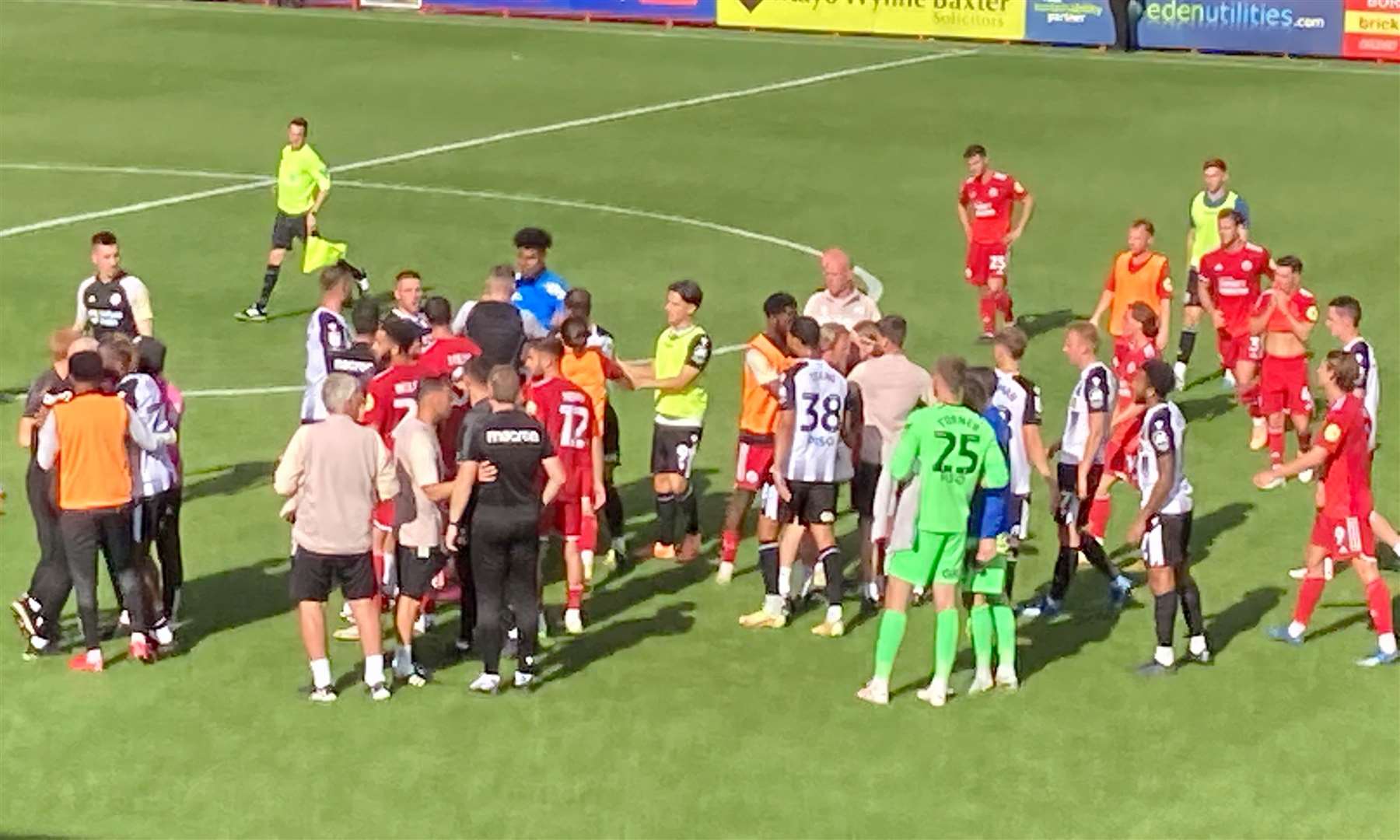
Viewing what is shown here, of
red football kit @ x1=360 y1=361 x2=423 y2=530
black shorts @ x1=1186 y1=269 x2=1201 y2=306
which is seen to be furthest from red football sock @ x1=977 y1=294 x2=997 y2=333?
red football kit @ x1=360 y1=361 x2=423 y2=530

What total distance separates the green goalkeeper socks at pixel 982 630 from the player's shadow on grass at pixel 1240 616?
77.0 inches

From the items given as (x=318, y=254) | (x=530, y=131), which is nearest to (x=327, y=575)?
(x=318, y=254)

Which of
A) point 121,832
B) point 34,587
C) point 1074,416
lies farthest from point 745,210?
point 121,832

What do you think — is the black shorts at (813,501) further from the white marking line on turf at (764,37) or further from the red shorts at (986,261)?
the white marking line on turf at (764,37)

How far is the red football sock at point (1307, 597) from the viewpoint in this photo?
52.0 ft

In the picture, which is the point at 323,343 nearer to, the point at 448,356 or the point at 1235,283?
the point at 448,356

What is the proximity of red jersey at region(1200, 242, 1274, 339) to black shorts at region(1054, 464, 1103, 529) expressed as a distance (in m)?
5.59

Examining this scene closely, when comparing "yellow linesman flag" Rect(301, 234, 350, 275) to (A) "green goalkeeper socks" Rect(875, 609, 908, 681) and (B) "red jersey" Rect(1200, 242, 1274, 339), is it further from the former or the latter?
(A) "green goalkeeper socks" Rect(875, 609, 908, 681)

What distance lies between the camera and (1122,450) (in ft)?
55.1

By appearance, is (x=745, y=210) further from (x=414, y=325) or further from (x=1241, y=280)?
Result: (x=414, y=325)

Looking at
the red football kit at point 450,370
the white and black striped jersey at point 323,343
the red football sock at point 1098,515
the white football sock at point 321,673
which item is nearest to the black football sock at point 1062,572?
the red football sock at point 1098,515

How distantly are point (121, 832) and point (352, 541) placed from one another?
7.94 ft

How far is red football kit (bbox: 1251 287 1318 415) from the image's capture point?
→ 20.6 meters

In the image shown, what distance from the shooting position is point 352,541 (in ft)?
47.3
